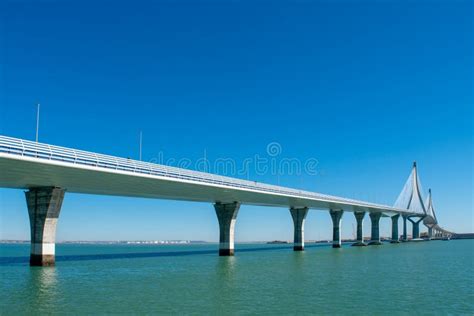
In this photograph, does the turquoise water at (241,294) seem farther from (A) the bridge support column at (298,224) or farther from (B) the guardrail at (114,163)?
(A) the bridge support column at (298,224)

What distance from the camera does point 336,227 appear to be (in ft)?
450

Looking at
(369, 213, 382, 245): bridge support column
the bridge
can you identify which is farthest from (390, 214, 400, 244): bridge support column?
the bridge

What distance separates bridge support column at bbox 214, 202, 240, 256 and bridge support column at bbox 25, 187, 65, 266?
120ft

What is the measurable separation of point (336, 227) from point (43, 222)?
320 feet

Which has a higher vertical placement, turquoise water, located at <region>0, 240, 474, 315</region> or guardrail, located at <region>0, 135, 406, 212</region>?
guardrail, located at <region>0, 135, 406, 212</region>

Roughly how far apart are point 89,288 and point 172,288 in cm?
605

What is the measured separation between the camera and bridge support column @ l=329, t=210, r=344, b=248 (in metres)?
136

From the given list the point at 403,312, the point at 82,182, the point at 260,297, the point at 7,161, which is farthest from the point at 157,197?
the point at 403,312

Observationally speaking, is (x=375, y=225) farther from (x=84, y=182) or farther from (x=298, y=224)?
(x=84, y=182)

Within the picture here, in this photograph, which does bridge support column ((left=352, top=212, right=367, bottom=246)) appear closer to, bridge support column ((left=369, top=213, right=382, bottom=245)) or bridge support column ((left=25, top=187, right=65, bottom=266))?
bridge support column ((left=369, top=213, right=382, bottom=245))

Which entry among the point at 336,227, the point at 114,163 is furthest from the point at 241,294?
the point at 336,227

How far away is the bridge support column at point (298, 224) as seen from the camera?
112 metres

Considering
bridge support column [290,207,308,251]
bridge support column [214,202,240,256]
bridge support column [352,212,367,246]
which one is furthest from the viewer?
bridge support column [352,212,367,246]

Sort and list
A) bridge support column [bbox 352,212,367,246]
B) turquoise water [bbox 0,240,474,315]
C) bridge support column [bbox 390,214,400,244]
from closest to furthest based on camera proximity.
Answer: turquoise water [bbox 0,240,474,315] < bridge support column [bbox 352,212,367,246] < bridge support column [bbox 390,214,400,244]
